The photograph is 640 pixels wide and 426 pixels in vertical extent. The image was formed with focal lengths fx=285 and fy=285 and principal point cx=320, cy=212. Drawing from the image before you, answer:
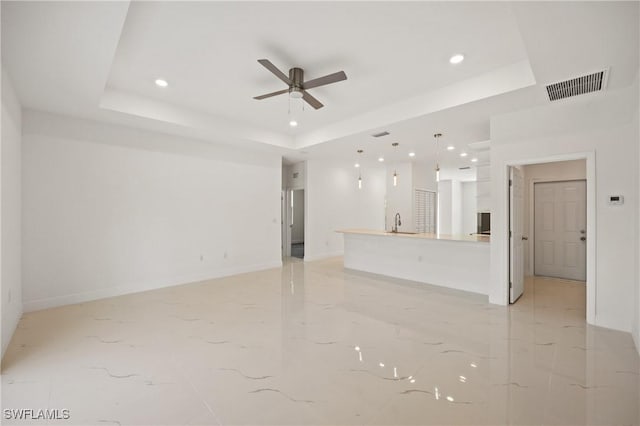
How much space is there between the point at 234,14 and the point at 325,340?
3235 mm

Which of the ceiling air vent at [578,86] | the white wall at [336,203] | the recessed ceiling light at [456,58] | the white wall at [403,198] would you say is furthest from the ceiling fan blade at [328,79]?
the white wall at [403,198]

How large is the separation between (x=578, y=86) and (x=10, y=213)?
21.4ft

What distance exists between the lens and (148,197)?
200 inches

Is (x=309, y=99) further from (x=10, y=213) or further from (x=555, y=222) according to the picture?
(x=555, y=222)

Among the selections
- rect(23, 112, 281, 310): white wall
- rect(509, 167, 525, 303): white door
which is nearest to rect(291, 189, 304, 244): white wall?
rect(23, 112, 281, 310): white wall

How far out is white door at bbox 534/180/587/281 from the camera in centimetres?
561

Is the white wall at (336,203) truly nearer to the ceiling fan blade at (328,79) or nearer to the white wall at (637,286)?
the ceiling fan blade at (328,79)

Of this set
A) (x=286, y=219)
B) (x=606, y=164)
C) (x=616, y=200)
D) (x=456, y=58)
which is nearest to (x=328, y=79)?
(x=456, y=58)

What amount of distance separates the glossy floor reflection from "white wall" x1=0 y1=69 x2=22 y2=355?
0.32m

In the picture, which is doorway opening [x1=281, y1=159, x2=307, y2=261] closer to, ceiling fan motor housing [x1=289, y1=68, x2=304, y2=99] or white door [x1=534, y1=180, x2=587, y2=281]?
ceiling fan motor housing [x1=289, y1=68, x2=304, y2=99]

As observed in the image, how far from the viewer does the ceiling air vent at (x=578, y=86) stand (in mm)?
2949

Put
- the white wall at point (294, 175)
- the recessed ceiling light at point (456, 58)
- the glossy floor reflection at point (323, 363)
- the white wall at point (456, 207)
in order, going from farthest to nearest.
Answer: the white wall at point (456, 207) → the white wall at point (294, 175) → the recessed ceiling light at point (456, 58) → the glossy floor reflection at point (323, 363)

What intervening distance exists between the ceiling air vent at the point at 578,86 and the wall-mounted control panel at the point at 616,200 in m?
1.24

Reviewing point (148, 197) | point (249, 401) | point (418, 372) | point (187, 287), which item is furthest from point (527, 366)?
point (148, 197)
